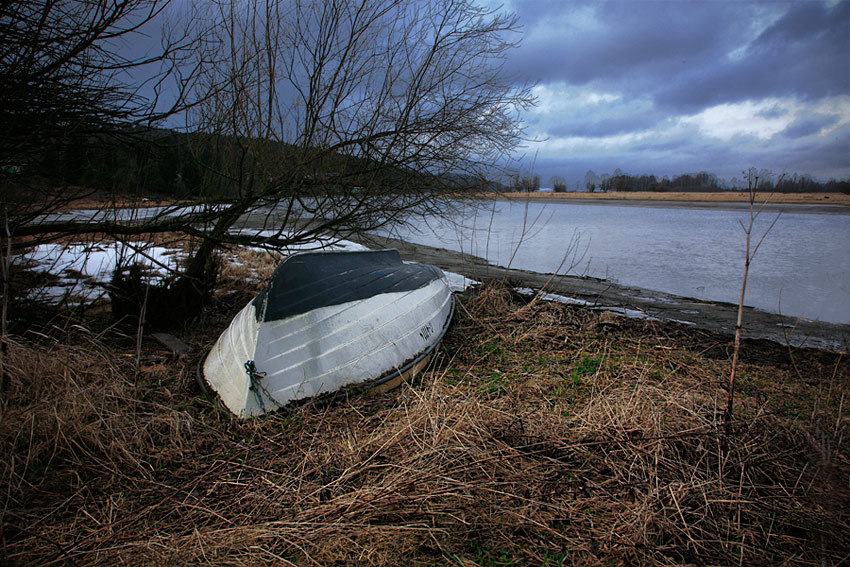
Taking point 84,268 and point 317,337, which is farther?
point 84,268

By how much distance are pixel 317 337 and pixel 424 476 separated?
135 centimetres

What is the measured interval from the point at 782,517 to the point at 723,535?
0.31 metres

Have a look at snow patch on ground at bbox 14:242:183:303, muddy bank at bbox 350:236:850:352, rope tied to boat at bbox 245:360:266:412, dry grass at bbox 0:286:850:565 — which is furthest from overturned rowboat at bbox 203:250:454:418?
muddy bank at bbox 350:236:850:352

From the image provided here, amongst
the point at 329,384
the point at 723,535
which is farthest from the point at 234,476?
the point at 723,535

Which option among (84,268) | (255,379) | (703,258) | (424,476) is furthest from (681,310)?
(84,268)

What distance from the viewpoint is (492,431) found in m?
2.72

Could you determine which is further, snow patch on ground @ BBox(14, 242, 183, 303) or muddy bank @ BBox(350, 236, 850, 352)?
muddy bank @ BBox(350, 236, 850, 352)

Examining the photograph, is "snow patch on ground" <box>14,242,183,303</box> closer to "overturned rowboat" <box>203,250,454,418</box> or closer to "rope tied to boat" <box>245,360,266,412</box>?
"overturned rowboat" <box>203,250,454,418</box>

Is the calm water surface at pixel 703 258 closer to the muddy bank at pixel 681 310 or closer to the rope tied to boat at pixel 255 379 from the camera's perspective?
the muddy bank at pixel 681 310

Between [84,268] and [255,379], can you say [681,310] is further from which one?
[84,268]

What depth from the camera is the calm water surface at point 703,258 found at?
23.9 ft

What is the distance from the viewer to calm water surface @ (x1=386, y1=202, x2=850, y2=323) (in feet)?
23.9

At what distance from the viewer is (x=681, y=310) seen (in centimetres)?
660

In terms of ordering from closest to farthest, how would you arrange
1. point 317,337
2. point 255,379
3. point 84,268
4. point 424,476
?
point 424,476 < point 255,379 < point 317,337 < point 84,268
